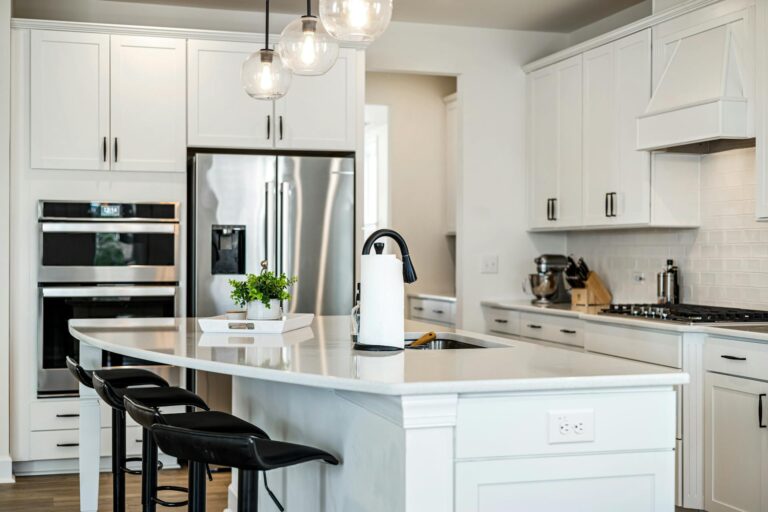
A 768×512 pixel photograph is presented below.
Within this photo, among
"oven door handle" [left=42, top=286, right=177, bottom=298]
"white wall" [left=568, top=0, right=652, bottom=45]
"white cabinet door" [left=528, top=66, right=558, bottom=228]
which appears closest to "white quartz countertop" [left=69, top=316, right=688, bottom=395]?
"oven door handle" [left=42, top=286, right=177, bottom=298]

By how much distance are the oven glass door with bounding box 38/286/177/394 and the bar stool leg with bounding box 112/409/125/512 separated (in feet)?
5.18

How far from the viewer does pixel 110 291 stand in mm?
4898

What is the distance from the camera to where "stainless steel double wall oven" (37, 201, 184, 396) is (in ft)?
15.9

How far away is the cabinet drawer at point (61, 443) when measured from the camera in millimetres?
4859

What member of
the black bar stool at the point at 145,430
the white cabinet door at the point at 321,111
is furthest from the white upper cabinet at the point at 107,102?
the black bar stool at the point at 145,430

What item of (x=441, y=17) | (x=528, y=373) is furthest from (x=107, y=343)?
(x=441, y=17)

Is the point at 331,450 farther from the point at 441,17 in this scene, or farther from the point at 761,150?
the point at 441,17

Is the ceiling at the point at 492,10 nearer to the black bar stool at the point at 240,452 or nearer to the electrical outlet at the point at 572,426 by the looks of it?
the black bar stool at the point at 240,452

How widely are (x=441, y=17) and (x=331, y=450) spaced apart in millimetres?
3796

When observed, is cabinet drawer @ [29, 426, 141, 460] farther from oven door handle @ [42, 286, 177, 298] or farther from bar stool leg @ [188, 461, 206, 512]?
bar stool leg @ [188, 461, 206, 512]

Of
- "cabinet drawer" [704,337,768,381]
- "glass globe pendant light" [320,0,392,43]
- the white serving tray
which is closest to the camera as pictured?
"glass globe pendant light" [320,0,392,43]

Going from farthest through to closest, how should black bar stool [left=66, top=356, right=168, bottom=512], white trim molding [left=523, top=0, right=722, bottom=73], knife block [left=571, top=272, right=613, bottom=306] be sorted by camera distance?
knife block [left=571, top=272, right=613, bottom=306] → white trim molding [left=523, top=0, right=722, bottom=73] → black bar stool [left=66, top=356, right=168, bottom=512]

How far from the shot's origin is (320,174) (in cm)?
514

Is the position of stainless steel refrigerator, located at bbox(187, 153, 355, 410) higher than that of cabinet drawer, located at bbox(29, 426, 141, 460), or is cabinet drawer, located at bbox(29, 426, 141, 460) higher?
stainless steel refrigerator, located at bbox(187, 153, 355, 410)
